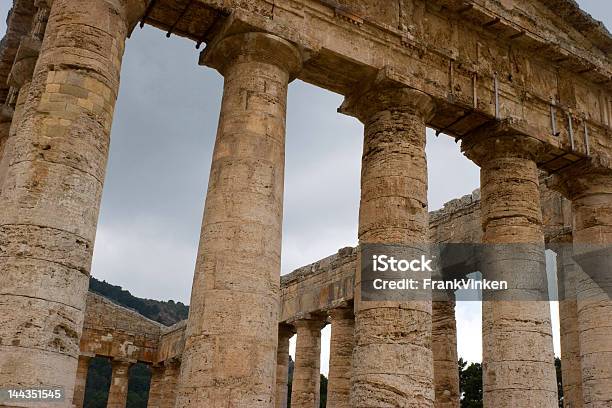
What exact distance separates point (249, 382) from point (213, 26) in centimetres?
688

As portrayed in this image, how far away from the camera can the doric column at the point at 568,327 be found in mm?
19125

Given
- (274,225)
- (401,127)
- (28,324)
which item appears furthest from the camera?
(401,127)

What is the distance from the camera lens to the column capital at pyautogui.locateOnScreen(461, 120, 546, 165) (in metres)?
15.4

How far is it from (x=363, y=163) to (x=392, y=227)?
76.3 inches

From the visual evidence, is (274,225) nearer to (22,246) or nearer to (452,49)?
(22,246)

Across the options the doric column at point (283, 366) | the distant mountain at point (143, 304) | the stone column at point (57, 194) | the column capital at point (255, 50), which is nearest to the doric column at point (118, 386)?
the doric column at point (283, 366)

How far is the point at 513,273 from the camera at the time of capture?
1454 cm

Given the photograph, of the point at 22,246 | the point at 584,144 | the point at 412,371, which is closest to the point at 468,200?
the point at 584,144

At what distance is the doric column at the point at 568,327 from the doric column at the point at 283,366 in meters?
11.5

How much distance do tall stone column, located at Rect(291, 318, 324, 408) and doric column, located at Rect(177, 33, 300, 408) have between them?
1567 cm

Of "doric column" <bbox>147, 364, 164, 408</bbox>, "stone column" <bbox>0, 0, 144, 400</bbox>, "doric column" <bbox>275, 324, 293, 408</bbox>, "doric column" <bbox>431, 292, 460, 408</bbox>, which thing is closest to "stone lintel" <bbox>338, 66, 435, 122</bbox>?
"stone column" <bbox>0, 0, 144, 400</bbox>

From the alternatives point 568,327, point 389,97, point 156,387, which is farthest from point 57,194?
point 156,387

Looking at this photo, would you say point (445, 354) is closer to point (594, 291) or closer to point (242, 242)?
point (594, 291)

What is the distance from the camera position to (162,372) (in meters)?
33.2
